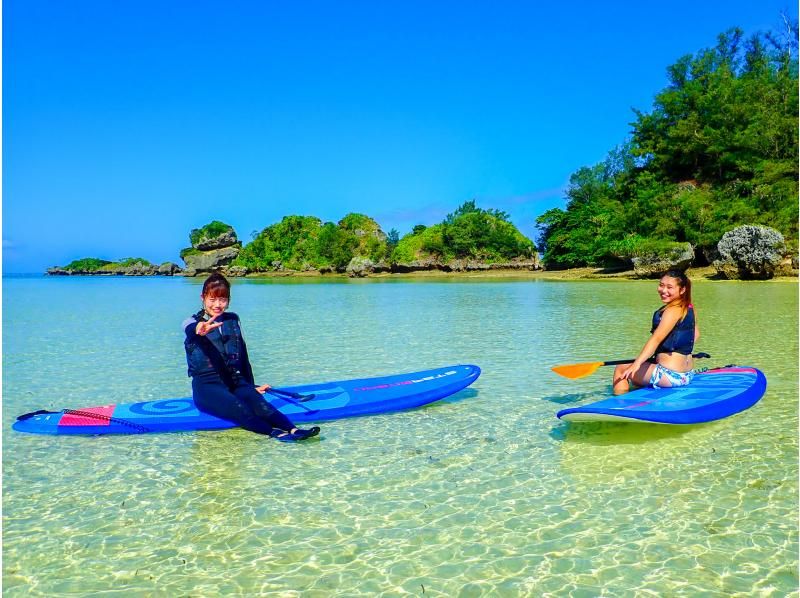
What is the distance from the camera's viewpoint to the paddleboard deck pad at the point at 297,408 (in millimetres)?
5027

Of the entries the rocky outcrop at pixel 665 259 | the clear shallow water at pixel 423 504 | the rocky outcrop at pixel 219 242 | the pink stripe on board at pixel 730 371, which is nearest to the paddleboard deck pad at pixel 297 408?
the clear shallow water at pixel 423 504

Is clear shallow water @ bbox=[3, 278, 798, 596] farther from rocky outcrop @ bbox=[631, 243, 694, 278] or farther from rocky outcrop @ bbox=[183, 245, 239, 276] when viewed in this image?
rocky outcrop @ bbox=[183, 245, 239, 276]

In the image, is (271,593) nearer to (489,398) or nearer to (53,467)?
(53,467)

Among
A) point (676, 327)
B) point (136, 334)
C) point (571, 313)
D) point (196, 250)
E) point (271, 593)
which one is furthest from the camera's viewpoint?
point (196, 250)

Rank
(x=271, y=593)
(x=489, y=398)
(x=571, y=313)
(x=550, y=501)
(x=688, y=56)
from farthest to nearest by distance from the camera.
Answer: (x=688, y=56), (x=571, y=313), (x=489, y=398), (x=550, y=501), (x=271, y=593)

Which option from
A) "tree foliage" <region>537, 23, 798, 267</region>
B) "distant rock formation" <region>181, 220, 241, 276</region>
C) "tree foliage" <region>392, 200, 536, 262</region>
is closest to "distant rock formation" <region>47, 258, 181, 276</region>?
"distant rock formation" <region>181, 220, 241, 276</region>

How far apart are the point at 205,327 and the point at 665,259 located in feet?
104

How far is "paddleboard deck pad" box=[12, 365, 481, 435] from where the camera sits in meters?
5.03

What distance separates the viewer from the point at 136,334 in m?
12.6

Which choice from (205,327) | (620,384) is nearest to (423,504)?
(205,327)

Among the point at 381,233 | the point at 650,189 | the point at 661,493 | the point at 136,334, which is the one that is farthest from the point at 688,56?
the point at 661,493

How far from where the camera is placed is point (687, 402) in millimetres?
4793

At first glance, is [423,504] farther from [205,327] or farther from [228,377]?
[205,327]

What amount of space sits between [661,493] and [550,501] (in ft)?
2.37
